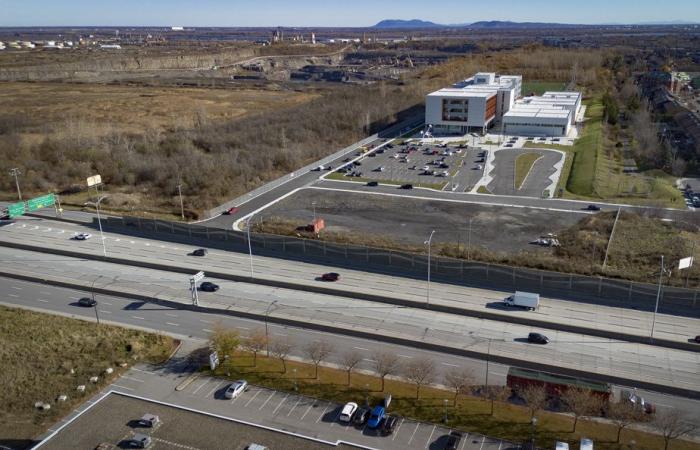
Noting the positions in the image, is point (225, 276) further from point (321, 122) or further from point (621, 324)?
point (321, 122)

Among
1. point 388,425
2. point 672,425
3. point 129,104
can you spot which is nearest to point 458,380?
point 388,425

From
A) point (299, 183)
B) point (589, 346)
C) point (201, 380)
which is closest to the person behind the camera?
point (201, 380)

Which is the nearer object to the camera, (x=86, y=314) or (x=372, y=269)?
(x=86, y=314)

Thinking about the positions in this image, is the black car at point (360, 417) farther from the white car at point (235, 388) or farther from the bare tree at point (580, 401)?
the bare tree at point (580, 401)

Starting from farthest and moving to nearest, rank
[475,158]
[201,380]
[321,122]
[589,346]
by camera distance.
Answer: [321,122] < [475,158] < [589,346] < [201,380]

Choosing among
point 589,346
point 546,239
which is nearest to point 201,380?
point 589,346
